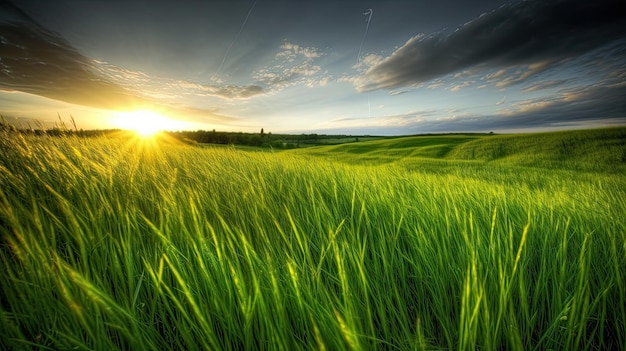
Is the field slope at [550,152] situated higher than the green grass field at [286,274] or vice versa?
the green grass field at [286,274]

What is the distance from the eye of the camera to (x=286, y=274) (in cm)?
82

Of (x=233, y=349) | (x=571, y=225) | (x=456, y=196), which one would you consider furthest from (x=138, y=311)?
(x=571, y=225)

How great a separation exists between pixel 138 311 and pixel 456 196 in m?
2.33

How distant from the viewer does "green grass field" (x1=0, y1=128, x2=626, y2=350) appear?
0.69 metres

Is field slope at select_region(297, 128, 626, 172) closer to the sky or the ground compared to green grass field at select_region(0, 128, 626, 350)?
closer to the ground

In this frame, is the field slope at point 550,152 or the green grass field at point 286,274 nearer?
the green grass field at point 286,274

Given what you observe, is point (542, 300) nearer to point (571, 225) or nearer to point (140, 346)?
point (571, 225)

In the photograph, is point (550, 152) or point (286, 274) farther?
point (550, 152)

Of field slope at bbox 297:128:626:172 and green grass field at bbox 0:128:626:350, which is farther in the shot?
field slope at bbox 297:128:626:172

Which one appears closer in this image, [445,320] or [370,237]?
[445,320]

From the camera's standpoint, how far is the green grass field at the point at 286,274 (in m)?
0.69

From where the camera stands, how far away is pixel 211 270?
927 millimetres

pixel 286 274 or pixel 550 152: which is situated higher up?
pixel 286 274

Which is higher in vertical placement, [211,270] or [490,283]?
[211,270]
